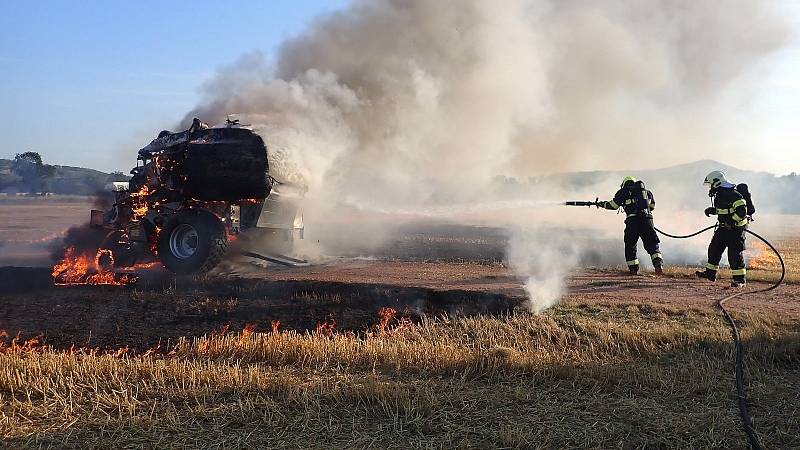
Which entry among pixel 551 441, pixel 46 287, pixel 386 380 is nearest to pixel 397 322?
pixel 386 380

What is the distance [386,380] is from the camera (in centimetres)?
502

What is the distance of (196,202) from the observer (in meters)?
11.4

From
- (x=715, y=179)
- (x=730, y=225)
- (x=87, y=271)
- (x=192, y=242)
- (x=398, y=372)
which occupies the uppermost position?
(x=715, y=179)

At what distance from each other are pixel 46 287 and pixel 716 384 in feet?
33.3

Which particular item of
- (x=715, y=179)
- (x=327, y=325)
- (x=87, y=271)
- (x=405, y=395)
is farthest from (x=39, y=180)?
(x=405, y=395)

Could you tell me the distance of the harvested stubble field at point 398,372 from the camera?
4016mm

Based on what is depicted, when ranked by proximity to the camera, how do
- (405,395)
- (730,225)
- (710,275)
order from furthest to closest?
1. (710,275)
2. (730,225)
3. (405,395)

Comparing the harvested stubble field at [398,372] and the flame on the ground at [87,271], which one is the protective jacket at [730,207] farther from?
the flame on the ground at [87,271]

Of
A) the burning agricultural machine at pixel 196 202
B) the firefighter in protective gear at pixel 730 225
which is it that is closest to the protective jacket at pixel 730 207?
the firefighter in protective gear at pixel 730 225

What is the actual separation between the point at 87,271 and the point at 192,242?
2208mm

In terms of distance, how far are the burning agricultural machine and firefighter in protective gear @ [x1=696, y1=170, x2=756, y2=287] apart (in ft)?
26.8

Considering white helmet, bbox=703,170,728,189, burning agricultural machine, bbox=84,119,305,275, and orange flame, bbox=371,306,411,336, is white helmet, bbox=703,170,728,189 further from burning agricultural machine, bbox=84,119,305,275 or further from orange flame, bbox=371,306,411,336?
burning agricultural machine, bbox=84,119,305,275

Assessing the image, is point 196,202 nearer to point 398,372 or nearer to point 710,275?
point 398,372

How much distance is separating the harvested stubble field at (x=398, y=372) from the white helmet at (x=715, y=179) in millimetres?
3034
